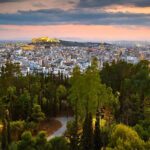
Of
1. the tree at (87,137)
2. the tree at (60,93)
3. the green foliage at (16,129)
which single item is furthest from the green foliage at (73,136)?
the tree at (60,93)

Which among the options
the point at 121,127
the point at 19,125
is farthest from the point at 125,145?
the point at 19,125

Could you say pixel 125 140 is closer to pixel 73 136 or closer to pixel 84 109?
pixel 73 136

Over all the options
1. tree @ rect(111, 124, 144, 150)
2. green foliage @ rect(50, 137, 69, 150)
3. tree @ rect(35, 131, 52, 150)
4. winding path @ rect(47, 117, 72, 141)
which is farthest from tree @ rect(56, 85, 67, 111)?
tree @ rect(111, 124, 144, 150)

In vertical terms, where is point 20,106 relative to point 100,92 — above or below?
below

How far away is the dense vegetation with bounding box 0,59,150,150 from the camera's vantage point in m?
27.1

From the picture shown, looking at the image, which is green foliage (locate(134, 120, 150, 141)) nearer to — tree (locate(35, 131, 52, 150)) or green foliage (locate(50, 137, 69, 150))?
green foliage (locate(50, 137, 69, 150))

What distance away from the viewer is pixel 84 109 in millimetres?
31391

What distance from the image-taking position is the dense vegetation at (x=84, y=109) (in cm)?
2709

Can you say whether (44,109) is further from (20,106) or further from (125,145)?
(125,145)

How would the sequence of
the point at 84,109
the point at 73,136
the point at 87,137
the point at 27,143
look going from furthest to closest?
the point at 84,109
the point at 73,136
the point at 87,137
the point at 27,143

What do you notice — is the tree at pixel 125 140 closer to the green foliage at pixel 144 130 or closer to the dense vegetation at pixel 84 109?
the dense vegetation at pixel 84 109

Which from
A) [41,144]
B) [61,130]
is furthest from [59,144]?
[61,130]

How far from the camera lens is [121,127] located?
25766 millimetres

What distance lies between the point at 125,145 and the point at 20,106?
19080mm
